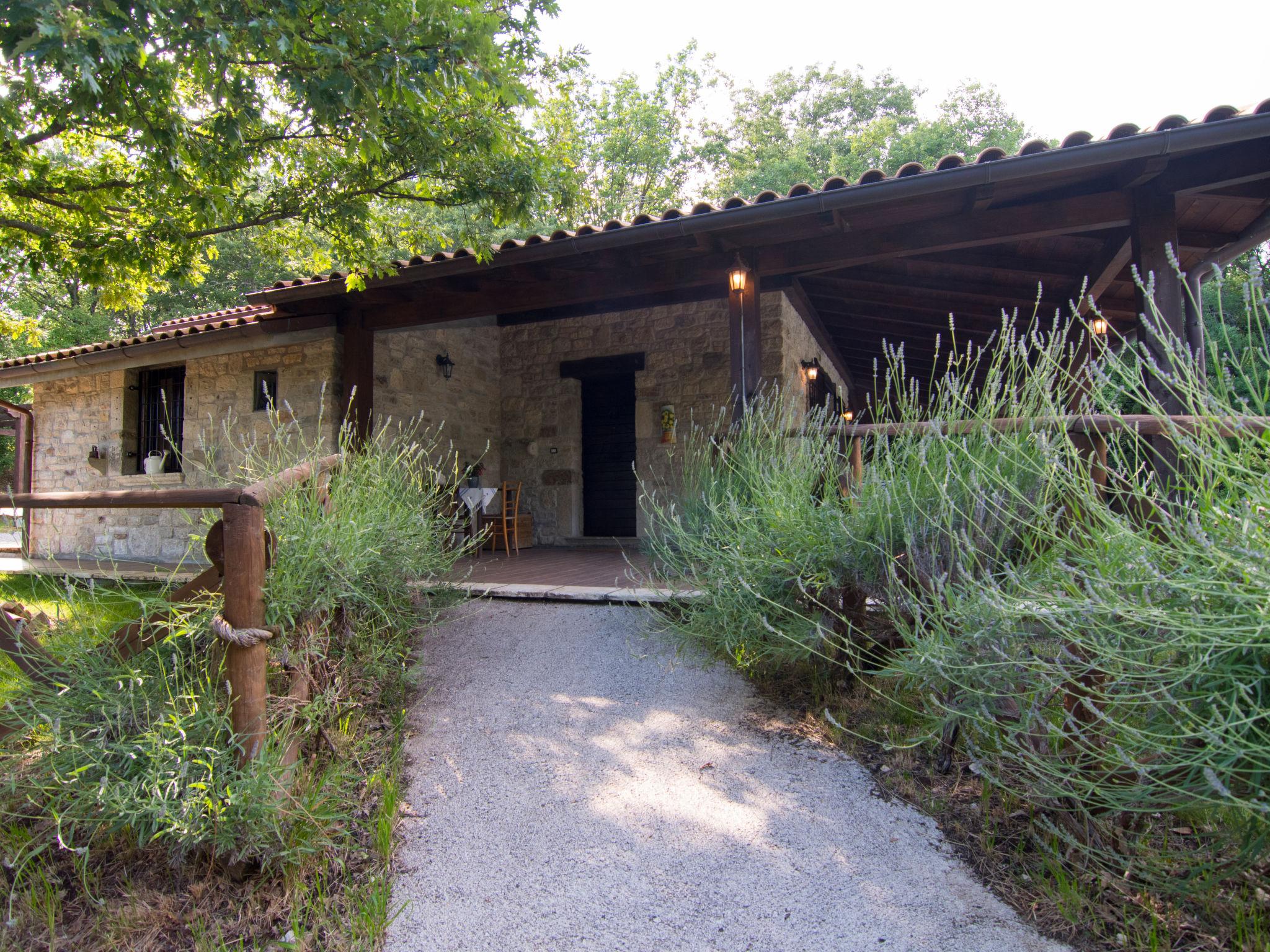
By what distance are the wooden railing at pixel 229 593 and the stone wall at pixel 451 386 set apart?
4243 mm

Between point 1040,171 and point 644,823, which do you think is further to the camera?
point 1040,171

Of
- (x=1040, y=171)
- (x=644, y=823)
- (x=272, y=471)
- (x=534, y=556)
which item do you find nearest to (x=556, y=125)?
(x=534, y=556)

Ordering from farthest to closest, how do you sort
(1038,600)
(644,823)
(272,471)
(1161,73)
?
(1161,73)
(272,471)
(644,823)
(1038,600)

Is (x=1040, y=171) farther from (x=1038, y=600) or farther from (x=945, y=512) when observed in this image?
(x=1038, y=600)

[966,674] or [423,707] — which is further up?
[966,674]

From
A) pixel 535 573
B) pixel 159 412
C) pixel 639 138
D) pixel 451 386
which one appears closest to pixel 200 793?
pixel 535 573

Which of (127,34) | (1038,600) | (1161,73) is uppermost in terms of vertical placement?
(1161,73)

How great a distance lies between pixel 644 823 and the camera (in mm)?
2271

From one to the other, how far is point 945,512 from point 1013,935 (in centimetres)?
123

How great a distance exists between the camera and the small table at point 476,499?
22.4 feet

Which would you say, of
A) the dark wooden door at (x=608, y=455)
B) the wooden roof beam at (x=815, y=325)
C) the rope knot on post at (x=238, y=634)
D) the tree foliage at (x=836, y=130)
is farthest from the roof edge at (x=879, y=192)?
the tree foliage at (x=836, y=130)

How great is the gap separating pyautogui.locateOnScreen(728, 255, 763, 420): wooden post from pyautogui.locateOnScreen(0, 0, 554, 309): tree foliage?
1.64 metres

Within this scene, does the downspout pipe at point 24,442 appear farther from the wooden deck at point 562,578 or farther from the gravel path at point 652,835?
the gravel path at point 652,835

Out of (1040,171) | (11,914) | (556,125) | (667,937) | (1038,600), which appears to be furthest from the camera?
(556,125)
